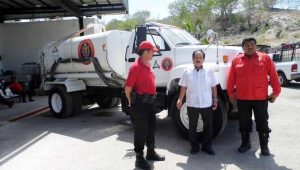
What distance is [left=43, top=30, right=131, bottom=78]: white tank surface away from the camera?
819 centimetres

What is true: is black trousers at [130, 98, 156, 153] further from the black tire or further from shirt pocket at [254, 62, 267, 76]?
the black tire

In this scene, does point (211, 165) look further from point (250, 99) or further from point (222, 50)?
point (222, 50)

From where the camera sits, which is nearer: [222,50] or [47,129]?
[222,50]

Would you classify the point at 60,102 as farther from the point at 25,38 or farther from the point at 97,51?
the point at 25,38

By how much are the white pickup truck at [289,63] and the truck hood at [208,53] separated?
8.11 m

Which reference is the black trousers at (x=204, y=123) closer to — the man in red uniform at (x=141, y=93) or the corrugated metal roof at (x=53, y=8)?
the man in red uniform at (x=141, y=93)

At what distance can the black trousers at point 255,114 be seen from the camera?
5453mm

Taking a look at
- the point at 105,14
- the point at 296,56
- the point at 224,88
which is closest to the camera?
the point at 224,88

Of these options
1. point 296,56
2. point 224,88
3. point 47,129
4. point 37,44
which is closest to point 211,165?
point 224,88

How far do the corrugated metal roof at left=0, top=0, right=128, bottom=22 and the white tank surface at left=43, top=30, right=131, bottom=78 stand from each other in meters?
5.61

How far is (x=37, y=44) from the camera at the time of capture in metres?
17.8

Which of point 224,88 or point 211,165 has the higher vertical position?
point 224,88

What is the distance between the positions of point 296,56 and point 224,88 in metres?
9.17

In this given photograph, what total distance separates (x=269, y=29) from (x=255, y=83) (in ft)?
118
